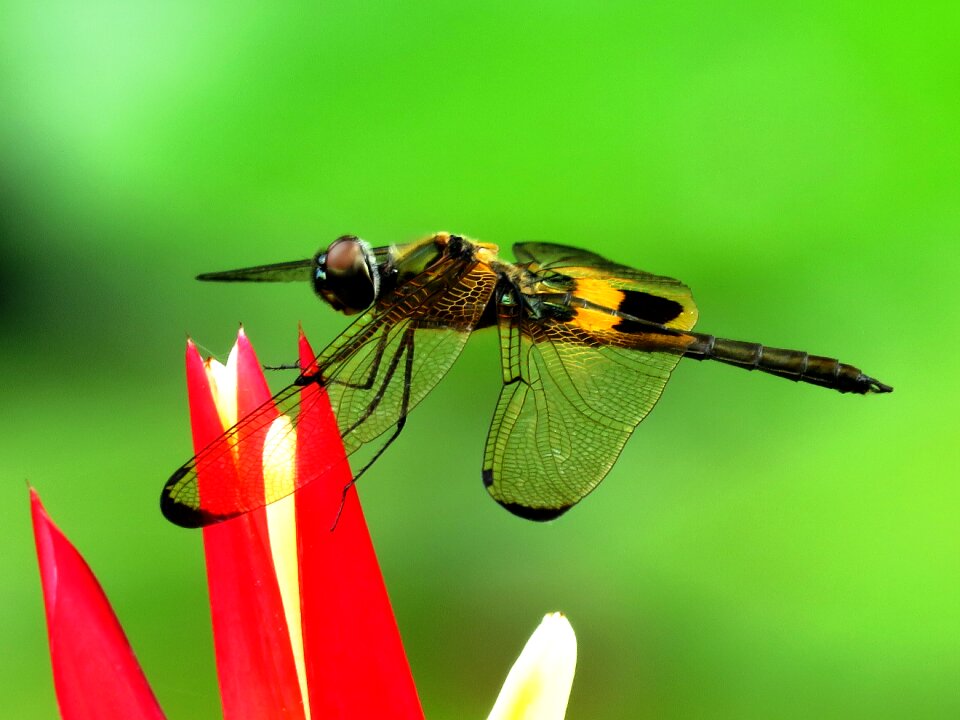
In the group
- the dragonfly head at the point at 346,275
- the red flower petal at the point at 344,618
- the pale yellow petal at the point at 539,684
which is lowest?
the pale yellow petal at the point at 539,684

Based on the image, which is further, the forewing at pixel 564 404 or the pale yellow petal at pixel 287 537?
the forewing at pixel 564 404

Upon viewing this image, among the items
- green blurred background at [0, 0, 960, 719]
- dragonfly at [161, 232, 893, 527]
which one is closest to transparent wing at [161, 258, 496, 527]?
dragonfly at [161, 232, 893, 527]

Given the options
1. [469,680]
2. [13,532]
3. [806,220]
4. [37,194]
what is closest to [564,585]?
[469,680]

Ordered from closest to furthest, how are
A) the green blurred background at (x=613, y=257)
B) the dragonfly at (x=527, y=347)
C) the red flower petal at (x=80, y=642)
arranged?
the red flower petal at (x=80, y=642) → the dragonfly at (x=527, y=347) → the green blurred background at (x=613, y=257)

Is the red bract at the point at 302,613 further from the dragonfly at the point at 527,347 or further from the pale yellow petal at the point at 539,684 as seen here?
the dragonfly at the point at 527,347

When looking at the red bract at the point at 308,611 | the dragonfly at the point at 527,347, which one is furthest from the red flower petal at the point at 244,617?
the dragonfly at the point at 527,347

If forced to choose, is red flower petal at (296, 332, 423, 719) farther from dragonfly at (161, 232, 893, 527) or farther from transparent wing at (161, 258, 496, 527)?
dragonfly at (161, 232, 893, 527)
